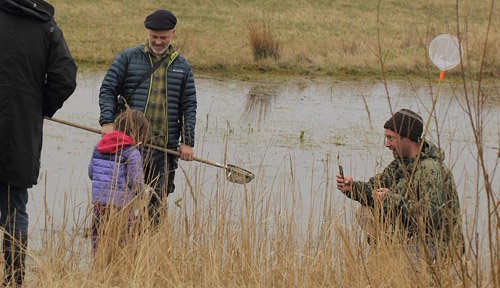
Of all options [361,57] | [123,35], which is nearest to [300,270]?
[361,57]

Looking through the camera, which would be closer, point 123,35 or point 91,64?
point 91,64

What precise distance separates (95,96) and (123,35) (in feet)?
24.7

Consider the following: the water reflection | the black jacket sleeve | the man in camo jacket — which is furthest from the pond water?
the black jacket sleeve

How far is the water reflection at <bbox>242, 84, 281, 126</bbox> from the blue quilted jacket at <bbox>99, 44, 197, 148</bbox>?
5.26m

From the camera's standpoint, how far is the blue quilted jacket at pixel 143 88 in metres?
5.20

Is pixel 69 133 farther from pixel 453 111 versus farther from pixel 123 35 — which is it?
pixel 123 35

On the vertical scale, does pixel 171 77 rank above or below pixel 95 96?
above

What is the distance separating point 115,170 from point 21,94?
0.70 m

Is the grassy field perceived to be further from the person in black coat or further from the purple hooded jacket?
the person in black coat

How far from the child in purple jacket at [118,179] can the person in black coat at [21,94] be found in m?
0.41

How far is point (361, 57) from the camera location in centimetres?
1766

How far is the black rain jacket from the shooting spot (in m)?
3.89

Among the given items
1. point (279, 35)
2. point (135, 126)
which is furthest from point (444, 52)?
point (279, 35)

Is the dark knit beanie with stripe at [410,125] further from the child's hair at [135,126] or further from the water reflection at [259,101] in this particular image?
the water reflection at [259,101]
